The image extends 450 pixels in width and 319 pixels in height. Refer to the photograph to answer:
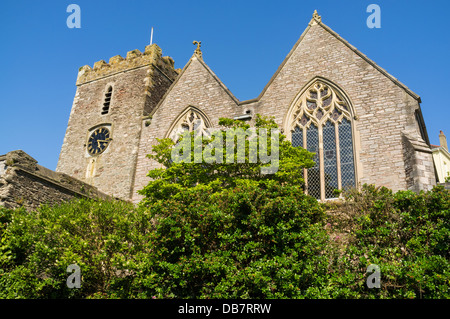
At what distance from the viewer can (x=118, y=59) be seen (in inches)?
1057

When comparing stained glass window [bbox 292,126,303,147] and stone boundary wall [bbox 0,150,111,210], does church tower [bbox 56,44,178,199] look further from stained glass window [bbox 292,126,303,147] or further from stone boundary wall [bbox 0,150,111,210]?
stained glass window [bbox 292,126,303,147]

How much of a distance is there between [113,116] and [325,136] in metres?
12.9

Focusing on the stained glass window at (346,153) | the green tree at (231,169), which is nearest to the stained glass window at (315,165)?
the stained glass window at (346,153)

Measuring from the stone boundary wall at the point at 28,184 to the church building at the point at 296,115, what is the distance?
408 centimetres

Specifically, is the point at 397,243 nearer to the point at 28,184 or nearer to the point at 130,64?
the point at 28,184

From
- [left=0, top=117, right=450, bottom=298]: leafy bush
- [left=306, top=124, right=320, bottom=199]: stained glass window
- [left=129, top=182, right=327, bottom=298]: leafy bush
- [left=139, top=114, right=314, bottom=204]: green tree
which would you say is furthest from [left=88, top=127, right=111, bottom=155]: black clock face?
[left=129, top=182, right=327, bottom=298]: leafy bush

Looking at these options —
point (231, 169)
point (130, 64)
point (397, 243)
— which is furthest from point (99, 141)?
point (397, 243)

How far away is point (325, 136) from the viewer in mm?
17922

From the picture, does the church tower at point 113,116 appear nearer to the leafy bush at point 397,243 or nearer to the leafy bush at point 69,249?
the leafy bush at point 69,249

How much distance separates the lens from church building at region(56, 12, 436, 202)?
1634 centimetres

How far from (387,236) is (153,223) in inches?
272

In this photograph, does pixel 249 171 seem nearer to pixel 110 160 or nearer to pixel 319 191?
pixel 319 191
